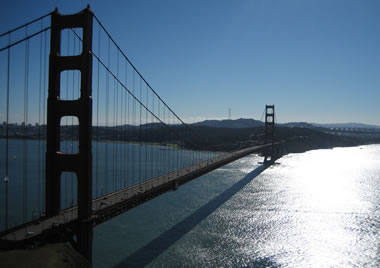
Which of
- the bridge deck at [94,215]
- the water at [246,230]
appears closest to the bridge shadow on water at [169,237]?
the water at [246,230]

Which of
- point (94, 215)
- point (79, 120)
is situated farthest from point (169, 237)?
point (79, 120)

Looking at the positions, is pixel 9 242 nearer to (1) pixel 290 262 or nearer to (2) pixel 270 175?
(1) pixel 290 262

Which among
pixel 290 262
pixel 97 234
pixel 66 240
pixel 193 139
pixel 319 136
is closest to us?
pixel 66 240

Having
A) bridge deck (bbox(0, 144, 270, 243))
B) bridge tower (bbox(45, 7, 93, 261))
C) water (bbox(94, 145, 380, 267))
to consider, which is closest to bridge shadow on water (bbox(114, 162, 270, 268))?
water (bbox(94, 145, 380, 267))

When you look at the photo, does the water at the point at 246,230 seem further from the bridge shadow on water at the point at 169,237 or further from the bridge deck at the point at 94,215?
the bridge deck at the point at 94,215

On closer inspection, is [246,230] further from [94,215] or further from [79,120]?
[79,120]

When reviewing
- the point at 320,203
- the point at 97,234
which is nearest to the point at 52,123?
the point at 97,234
